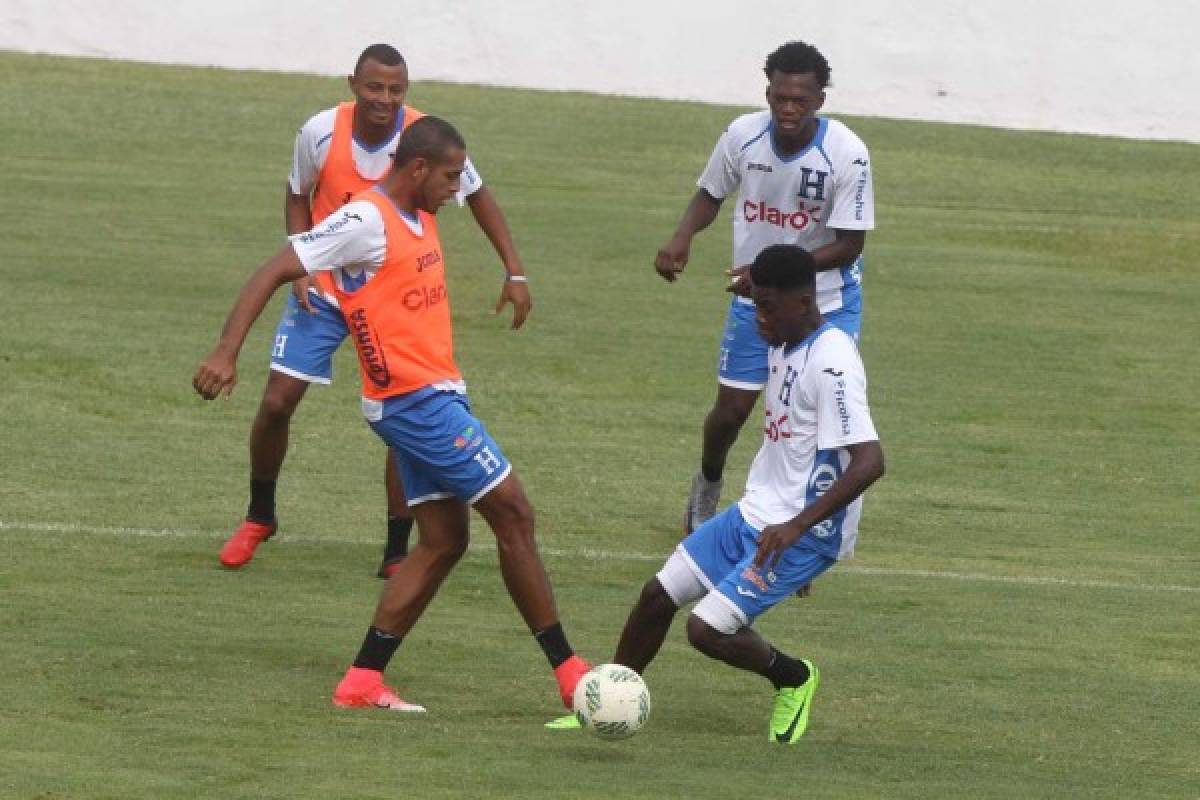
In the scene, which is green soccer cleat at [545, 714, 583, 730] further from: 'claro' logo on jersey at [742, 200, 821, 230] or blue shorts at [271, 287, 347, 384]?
'claro' logo on jersey at [742, 200, 821, 230]

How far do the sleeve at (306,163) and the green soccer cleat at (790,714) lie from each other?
370cm

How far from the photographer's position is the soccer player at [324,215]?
36.3 ft

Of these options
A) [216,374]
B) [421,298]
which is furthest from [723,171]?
[216,374]

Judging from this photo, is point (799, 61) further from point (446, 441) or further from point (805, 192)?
point (446, 441)

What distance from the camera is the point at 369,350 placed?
29.6 ft

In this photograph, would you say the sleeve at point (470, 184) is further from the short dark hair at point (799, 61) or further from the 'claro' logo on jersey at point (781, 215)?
the 'claro' logo on jersey at point (781, 215)

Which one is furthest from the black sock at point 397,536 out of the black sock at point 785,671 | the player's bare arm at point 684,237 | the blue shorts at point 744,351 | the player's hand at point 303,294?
the black sock at point 785,671

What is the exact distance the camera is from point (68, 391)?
16047 millimetres

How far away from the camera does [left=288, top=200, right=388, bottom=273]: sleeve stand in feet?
28.7

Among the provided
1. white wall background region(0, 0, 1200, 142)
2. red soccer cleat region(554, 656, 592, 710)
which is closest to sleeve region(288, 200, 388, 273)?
red soccer cleat region(554, 656, 592, 710)

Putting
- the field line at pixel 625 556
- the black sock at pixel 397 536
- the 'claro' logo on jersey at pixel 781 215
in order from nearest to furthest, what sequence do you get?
the black sock at pixel 397 536 → the 'claro' logo on jersey at pixel 781 215 → the field line at pixel 625 556

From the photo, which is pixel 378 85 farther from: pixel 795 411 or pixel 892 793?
pixel 892 793

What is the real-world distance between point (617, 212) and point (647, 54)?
4.89 metres

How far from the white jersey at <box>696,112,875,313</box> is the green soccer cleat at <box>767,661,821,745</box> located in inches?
134
